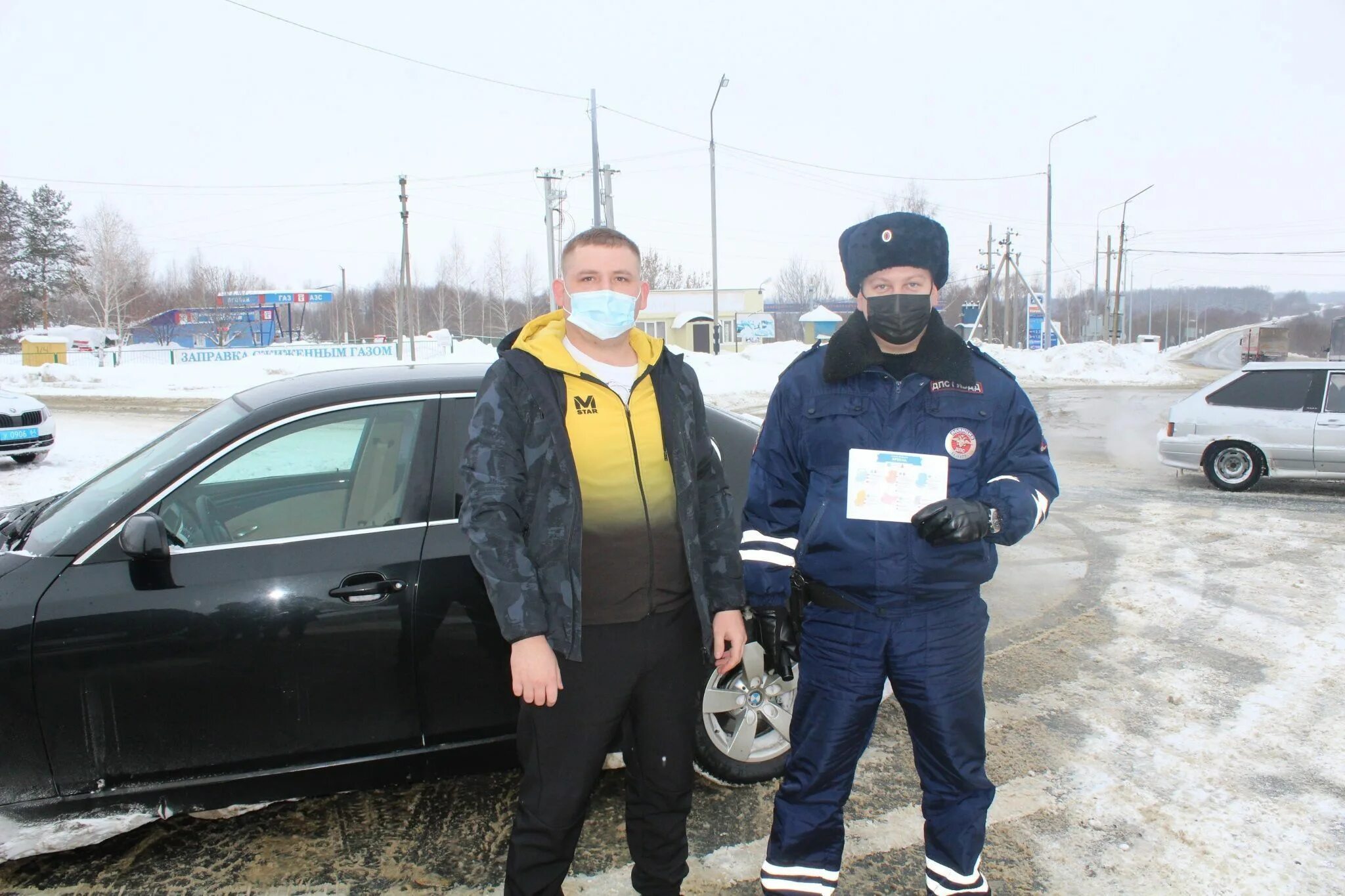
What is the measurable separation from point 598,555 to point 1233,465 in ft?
31.8

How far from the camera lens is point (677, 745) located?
226 cm

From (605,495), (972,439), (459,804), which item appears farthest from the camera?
(459,804)

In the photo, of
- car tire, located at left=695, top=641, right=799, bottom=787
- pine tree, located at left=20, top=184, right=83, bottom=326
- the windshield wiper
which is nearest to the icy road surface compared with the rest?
car tire, located at left=695, top=641, right=799, bottom=787

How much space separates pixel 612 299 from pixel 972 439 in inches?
40.9

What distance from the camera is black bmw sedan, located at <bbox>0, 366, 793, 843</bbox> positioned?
243 cm

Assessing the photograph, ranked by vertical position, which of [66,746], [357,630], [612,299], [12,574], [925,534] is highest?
[612,299]

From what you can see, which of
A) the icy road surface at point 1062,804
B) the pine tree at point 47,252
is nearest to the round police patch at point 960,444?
the icy road surface at point 1062,804

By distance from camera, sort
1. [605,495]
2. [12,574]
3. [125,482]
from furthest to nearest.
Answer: [125,482] → [12,574] → [605,495]

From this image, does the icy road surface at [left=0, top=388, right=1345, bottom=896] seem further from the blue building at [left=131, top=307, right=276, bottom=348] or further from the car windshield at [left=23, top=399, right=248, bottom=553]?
the blue building at [left=131, top=307, right=276, bottom=348]

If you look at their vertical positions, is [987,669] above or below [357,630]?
below

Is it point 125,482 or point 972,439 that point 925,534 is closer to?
point 972,439

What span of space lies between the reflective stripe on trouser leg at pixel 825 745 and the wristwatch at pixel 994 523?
0.38m

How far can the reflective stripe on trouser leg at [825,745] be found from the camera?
2.30 meters

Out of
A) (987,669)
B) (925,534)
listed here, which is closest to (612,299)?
(925,534)
